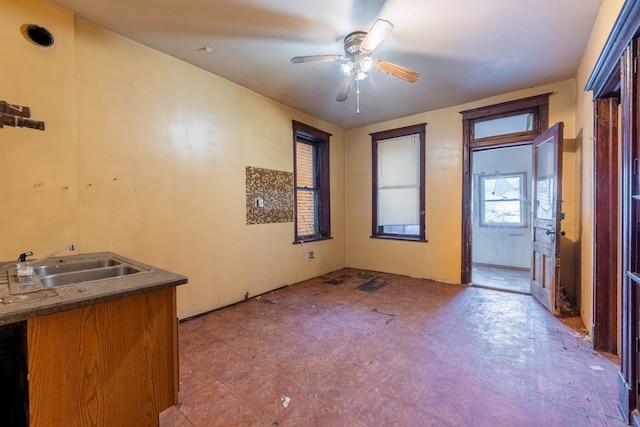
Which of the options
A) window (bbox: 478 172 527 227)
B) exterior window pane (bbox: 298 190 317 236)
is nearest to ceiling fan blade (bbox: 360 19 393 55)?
exterior window pane (bbox: 298 190 317 236)

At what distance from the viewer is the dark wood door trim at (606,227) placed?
224 cm

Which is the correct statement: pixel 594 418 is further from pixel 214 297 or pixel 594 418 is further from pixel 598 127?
pixel 214 297

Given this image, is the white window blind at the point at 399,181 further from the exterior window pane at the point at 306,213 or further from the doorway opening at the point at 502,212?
the doorway opening at the point at 502,212

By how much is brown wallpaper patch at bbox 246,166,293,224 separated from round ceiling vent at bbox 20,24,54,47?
207 cm

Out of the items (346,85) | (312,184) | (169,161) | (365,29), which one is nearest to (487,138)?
(346,85)

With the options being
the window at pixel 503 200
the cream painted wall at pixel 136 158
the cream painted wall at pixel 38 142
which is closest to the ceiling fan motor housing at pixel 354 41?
the cream painted wall at pixel 136 158

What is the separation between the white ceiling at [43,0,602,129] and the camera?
2.19m

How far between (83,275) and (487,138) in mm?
4902

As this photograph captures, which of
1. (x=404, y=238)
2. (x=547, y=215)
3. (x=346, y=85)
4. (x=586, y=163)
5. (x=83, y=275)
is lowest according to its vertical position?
(x=404, y=238)

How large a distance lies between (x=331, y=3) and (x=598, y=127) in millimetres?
2471

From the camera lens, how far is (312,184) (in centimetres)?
505

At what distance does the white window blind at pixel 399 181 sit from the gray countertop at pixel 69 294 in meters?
4.22

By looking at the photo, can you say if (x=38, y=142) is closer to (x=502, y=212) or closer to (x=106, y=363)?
(x=106, y=363)

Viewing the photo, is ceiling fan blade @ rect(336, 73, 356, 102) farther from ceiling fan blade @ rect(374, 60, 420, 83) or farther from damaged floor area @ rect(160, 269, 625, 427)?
damaged floor area @ rect(160, 269, 625, 427)
